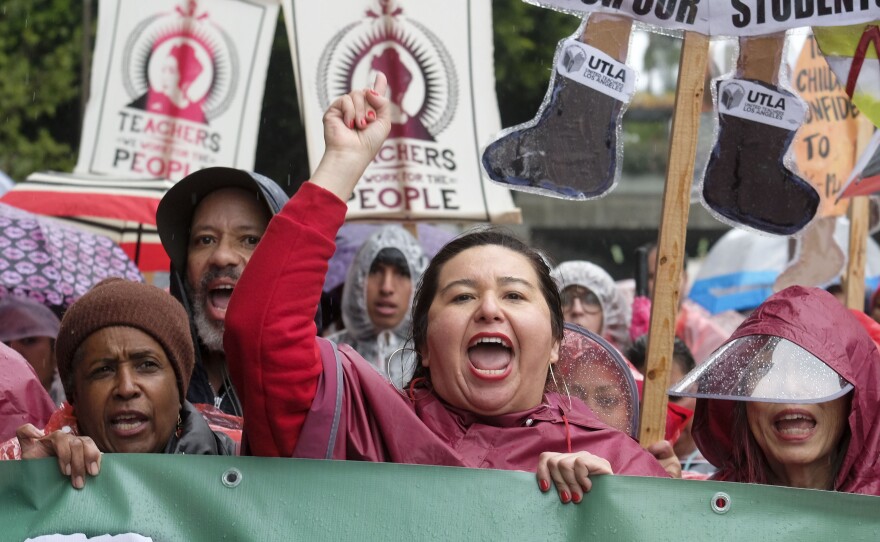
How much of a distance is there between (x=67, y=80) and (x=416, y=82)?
377 inches

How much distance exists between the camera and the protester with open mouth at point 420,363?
2.84 m

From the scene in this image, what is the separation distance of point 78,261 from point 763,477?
2809 mm

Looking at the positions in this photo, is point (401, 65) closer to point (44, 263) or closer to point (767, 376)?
point (44, 263)

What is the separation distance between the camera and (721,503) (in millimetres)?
2857

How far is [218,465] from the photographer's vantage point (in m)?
2.93

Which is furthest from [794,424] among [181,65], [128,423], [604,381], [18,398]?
[181,65]

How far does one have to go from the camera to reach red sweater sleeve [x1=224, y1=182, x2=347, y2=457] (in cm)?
282

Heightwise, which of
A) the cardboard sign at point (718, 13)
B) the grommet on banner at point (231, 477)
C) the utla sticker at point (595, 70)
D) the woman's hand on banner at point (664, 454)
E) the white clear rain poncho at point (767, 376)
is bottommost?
the woman's hand on banner at point (664, 454)

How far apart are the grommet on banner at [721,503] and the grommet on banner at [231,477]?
97 cm

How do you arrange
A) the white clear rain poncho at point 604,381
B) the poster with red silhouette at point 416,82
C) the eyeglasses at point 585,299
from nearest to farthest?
the white clear rain poncho at point 604,381 < the poster with red silhouette at point 416,82 < the eyeglasses at point 585,299

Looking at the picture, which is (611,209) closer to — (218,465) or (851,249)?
(851,249)

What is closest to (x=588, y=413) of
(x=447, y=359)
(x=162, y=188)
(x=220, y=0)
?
(x=447, y=359)

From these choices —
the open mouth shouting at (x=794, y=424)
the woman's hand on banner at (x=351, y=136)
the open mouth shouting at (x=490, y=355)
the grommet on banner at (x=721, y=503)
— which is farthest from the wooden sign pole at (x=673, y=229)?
the woman's hand on banner at (x=351, y=136)

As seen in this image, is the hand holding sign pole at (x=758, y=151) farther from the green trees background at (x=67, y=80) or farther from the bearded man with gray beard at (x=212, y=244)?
the green trees background at (x=67, y=80)
